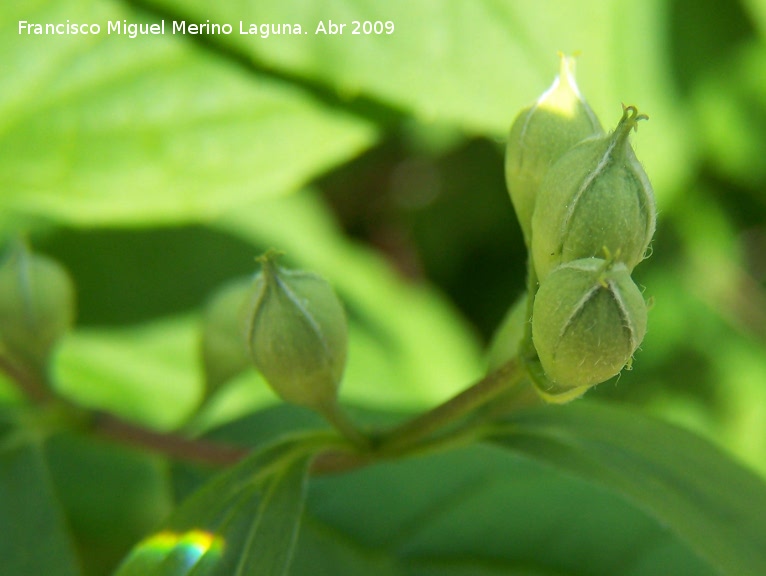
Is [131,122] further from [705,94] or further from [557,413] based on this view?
[705,94]

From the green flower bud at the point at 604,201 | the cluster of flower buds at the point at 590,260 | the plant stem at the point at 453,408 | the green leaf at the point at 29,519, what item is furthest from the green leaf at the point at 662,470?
the green leaf at the point at 29,519

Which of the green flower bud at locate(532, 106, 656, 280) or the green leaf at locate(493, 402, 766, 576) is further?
the green leaf at locate(493, 402, 766, 576)

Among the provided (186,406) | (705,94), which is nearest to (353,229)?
(705,94)

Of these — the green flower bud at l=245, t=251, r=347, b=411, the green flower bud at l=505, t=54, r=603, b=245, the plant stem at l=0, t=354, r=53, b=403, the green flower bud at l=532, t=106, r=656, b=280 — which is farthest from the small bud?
the green flower bud at l=532, t=106, r=656, b=280

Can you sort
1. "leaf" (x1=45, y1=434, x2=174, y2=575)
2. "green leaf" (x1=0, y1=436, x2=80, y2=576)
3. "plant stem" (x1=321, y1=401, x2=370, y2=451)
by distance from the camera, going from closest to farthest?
"plant stem" (x1=321, y1=401, x2=370, y2=451) → "green leaf" (x1=0, y1=436, x2=80, y2=576) → "leaf" (x1=45, y1=434, x2=174, y2=575)

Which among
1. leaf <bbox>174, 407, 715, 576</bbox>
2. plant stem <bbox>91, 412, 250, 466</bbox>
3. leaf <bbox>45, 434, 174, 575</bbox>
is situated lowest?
leaf <bbox>45, 434, 174, 575</bbox>

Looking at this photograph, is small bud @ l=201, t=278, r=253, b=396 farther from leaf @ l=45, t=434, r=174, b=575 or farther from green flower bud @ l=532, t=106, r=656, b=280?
green flower bud @ l=532, t=106, r=656, b=280

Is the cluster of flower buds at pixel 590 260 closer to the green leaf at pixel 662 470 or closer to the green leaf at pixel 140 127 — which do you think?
the green leaf at pixel 662 470

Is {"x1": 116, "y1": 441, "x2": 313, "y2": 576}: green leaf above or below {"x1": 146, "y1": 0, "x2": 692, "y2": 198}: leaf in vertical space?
below
